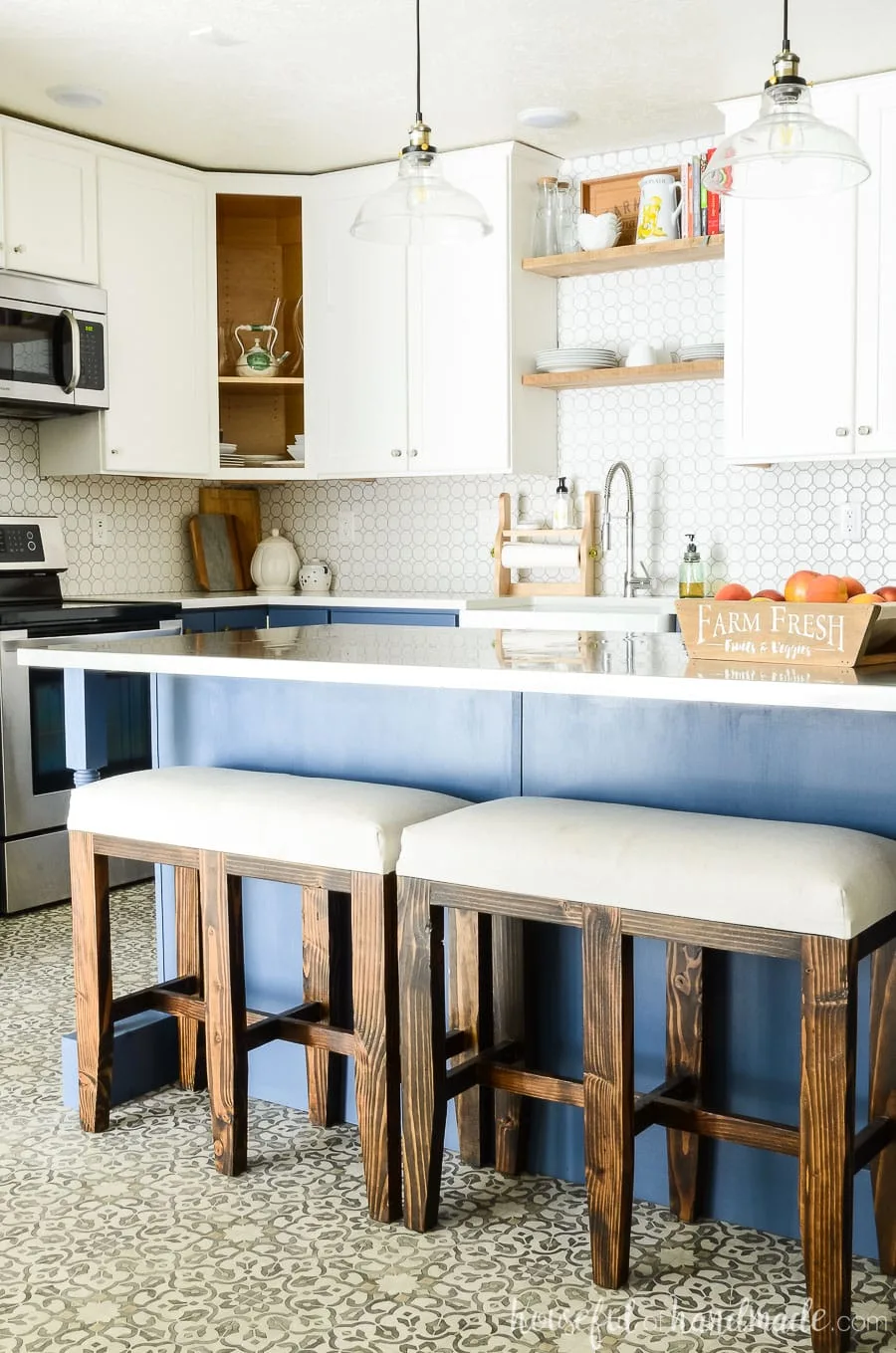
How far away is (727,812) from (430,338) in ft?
10.2

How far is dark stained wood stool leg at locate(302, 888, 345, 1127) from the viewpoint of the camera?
8.23 feet

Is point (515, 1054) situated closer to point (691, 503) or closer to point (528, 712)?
point (528, 712)

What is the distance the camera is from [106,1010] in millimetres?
2486

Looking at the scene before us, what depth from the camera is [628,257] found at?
4.55 m

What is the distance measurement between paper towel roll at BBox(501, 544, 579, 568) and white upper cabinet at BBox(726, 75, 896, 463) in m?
0.73

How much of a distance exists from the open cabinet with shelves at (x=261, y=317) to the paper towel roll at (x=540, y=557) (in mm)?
1032

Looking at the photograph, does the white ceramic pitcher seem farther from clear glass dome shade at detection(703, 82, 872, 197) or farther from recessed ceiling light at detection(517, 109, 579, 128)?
clear glass dome shade at detection(703, 82, 872, 197)

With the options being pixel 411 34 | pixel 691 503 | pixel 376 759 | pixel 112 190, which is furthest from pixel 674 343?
pixel 376 759

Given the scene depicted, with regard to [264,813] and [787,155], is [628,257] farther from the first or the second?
[264,813]

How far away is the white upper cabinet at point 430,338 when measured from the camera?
4707 millimetres

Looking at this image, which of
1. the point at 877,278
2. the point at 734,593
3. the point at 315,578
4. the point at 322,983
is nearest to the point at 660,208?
the point at 877,278

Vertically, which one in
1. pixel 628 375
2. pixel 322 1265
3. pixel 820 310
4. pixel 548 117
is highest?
pixel 548 117

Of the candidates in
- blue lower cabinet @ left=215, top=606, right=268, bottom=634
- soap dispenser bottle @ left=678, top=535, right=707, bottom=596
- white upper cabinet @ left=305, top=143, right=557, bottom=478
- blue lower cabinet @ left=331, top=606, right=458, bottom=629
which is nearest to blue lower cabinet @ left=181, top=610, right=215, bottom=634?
blue lower cabinet @ left=215, top=606, right=268, bottom=634

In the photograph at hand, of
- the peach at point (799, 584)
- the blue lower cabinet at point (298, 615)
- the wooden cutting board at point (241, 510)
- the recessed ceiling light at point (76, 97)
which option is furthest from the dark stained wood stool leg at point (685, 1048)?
the wooden cutting board at point (241, 510)
